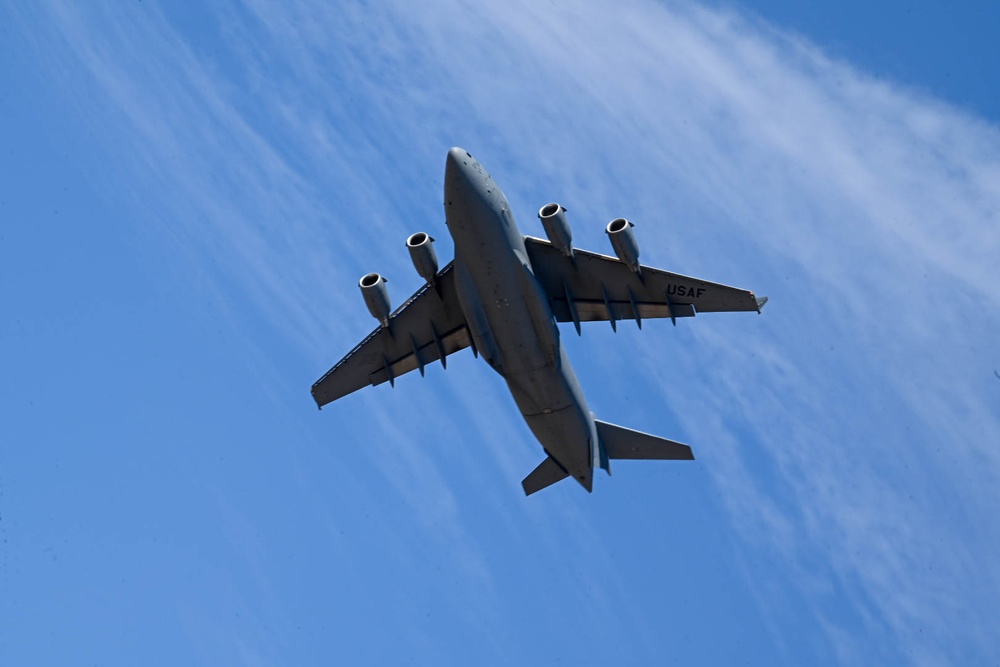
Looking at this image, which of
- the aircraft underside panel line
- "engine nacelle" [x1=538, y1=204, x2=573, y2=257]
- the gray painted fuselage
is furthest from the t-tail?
"engine nacelle" [x1=538, y1=204, x2=573, y2=257]

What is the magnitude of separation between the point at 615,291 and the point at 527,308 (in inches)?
147

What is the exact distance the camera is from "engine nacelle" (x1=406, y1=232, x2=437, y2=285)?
3247cm

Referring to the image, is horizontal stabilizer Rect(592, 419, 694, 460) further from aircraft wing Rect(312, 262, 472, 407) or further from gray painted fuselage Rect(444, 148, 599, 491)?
aircraft wing Rect(312, 262, 472, 407)

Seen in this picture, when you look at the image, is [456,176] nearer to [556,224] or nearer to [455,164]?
[455,164]

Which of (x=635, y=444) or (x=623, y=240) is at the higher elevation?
(x=623, y=240)

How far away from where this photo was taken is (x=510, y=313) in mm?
30781

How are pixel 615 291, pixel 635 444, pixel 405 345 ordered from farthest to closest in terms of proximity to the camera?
pixel 405 345 → pixel 635 444 → pixel 615 291

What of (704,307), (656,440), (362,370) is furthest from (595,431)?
(362,370)

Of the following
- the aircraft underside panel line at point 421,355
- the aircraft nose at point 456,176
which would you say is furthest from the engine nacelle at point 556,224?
the aircraft underside panel line at point 421,355

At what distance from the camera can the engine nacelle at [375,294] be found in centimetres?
3272

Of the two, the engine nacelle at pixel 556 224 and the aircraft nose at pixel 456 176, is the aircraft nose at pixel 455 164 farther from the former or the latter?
the engine nacelle at pixel 556 224

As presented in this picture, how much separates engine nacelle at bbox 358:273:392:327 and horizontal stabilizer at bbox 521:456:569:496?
6.42 meters

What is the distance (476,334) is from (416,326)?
4002 mm

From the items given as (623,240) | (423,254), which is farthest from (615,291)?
(423,254)
